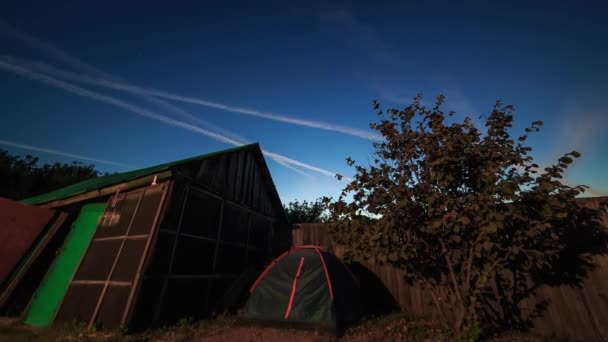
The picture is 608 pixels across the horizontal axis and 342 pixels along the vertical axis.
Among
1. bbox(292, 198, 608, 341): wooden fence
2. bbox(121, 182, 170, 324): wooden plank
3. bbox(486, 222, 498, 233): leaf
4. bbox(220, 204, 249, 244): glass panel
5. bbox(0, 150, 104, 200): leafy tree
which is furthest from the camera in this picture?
bbox(0, 150, 104, 200): leafy tree

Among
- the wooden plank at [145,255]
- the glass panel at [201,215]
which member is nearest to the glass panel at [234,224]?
the glass panel at [201,215]

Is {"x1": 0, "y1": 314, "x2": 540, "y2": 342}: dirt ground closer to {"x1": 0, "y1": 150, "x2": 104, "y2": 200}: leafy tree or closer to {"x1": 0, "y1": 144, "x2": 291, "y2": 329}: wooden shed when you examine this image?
{"x1": 0, "y1": 144, "x2": 291, "y2": 329}: wooden shed

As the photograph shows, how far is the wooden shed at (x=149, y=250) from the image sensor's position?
214 inches

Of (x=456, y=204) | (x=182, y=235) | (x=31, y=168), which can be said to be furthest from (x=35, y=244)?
(x=31, y=168)

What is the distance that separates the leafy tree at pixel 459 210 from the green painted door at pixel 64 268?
7173 millimetres

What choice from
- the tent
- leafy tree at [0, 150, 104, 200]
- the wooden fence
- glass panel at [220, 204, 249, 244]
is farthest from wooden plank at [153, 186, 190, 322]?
leafy tree at [0, 150, 104, 200]

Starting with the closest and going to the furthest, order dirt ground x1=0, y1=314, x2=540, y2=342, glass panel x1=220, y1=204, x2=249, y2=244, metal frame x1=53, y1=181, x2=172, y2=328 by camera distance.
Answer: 1. dirt ground x1=0, y1=314, x2=540, y2=342
2. metal frame x1=53, y1=181, x2=172, y2=328
3. glass panel x1=220, y1=204, x2=249, y2=244

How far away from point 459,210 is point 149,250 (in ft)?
21.4

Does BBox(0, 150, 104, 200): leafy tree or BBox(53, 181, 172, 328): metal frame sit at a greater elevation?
BBox(0, 150, 104, 200): leafy tree

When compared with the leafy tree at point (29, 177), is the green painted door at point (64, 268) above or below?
below

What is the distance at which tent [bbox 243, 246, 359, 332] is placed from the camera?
214 inches

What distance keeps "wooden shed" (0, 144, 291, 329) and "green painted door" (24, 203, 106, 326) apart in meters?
0.03

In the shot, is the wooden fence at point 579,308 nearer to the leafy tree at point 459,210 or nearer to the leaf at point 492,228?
the leafy tree at point 459,210

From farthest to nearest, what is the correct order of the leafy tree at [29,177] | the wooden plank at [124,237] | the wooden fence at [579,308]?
the leafy tree at [29,177]
the wooden plank at [124,237]
the wooden fence at [579,308]
